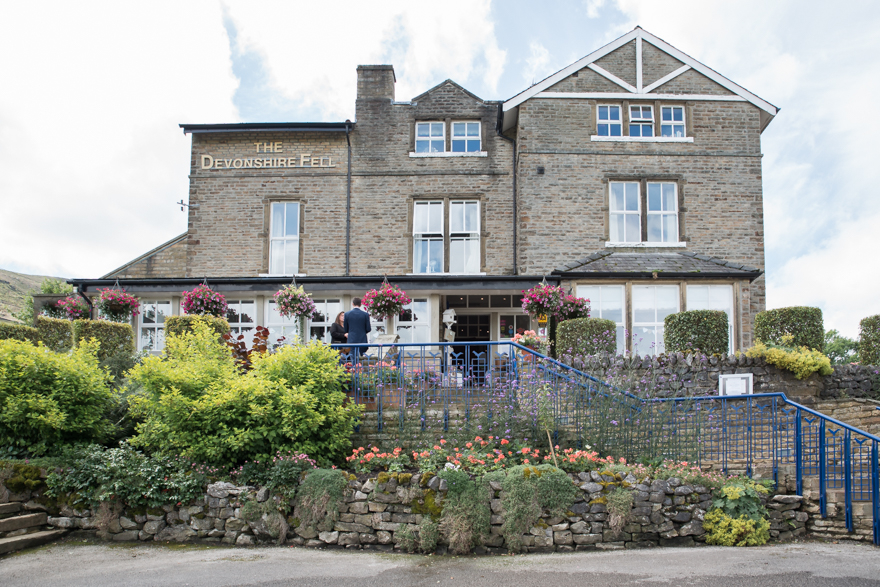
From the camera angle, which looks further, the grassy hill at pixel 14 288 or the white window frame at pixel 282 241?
the grassy hill at pixel 14 288

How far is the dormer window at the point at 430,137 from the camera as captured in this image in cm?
1820

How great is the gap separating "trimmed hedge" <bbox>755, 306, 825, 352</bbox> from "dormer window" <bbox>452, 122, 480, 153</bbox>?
9.05 metres

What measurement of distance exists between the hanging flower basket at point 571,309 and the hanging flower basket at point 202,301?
7.83m

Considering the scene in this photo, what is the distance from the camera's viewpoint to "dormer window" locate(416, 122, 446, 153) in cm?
1820

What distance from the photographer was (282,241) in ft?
59.0

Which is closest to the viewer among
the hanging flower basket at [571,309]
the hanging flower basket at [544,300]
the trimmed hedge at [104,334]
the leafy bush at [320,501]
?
the leafy bush at [320,501]

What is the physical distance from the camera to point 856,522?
7.70m

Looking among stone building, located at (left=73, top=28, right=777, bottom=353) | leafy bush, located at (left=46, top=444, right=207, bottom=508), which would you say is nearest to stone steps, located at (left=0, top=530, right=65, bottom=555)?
leafy bush, located at (left=46, top=444, right=207, bottom=508)

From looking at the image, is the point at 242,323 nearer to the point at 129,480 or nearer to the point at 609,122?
the point at 129,480

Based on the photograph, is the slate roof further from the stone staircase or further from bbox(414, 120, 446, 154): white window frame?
the stone staircase

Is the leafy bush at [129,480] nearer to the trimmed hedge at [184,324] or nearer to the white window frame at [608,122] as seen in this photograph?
the trimmed hedge at [184,324]

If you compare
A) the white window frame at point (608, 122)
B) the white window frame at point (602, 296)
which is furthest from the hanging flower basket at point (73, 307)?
the white window frame at point (608, 122)

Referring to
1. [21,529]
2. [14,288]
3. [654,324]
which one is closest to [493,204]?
[654,324]

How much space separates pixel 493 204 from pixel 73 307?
10.8 meters
